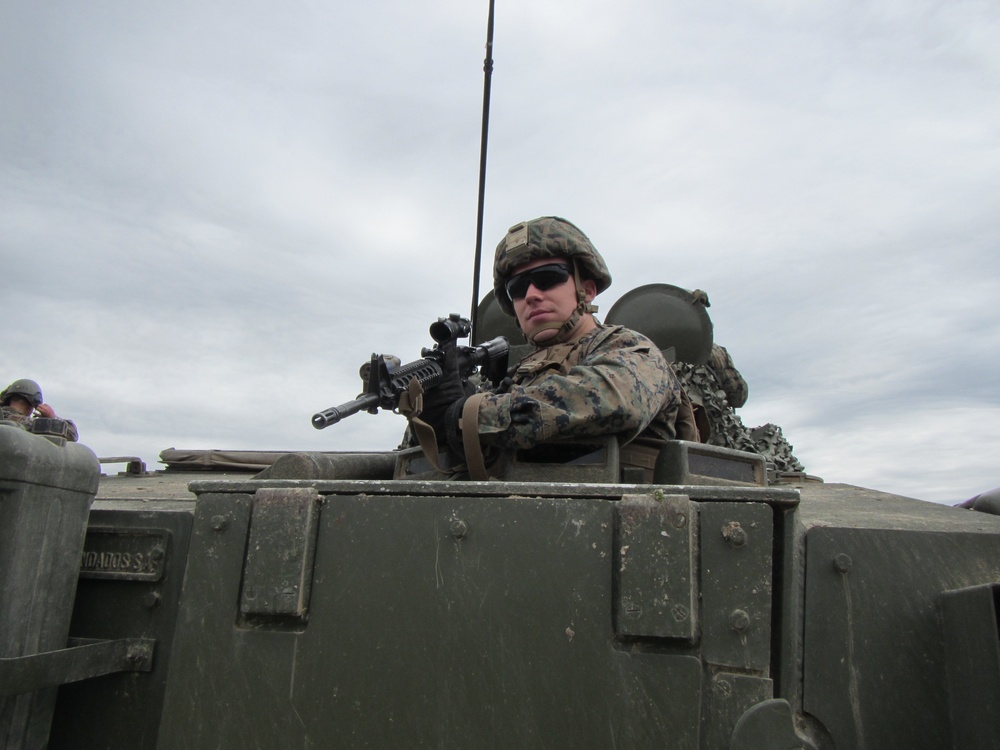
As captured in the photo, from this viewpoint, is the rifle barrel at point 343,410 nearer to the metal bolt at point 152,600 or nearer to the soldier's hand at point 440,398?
the soldier's hand at point 440,398

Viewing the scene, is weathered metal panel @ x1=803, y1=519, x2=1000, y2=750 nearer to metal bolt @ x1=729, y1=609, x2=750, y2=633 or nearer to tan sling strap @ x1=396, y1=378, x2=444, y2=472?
metal bolt @ x1=729, y1=609, x2=750, y2=633

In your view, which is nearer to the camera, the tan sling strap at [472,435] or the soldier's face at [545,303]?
the tan sling strap at [472,435]

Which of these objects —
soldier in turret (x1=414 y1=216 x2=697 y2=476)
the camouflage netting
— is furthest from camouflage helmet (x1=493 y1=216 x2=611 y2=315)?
the camouflage netting

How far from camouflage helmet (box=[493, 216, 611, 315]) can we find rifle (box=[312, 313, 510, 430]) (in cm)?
35

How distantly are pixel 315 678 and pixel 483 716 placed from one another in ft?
1.29

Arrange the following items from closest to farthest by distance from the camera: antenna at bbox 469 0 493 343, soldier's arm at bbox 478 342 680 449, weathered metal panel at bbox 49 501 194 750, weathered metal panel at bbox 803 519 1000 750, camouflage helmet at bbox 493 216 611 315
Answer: weathered metal panel at bbox 803 519 1000 750 → weathered metal panel at bbox 49 501 194 750 → soldier's arm at bbox 478 342 680 449 → camouflage helmet at bbox 493 216 611 315 → antenna at bbox 469 0 493 343

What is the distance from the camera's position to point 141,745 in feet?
6.88

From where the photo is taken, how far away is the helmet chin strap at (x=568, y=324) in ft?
9.57

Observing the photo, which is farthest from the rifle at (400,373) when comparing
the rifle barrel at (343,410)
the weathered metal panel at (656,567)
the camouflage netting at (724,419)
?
the camouflage netting at (724,419)

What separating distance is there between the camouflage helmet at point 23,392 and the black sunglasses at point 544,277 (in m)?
8.43

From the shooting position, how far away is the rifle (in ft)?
7.70

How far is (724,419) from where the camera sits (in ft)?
17.3

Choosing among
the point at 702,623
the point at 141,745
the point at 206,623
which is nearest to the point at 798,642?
the point at 702,623

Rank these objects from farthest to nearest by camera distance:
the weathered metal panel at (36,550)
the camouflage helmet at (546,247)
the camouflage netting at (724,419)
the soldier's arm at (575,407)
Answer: the camouflage netting at (724,419), the camouflage helmet at (546,247), the soldier's arm at (575,407), the weathered metal panel at (36,550)
